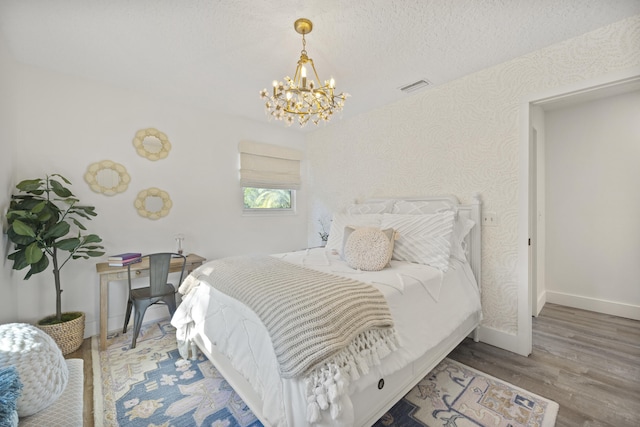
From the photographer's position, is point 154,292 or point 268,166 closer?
point 154,292

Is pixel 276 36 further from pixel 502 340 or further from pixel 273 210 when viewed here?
pixel 502 340

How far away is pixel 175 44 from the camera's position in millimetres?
2010

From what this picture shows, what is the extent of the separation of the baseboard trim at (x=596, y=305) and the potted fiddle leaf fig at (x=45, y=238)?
5.02 meters

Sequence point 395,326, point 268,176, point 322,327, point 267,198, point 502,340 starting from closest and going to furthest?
point 322,327 → point 395,326 → point 502,340 → point 268,176 → point 267,198

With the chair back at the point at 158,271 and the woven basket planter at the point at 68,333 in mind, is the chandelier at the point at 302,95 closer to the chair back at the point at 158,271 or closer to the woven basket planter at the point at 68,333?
the chair back at the point at 158,271

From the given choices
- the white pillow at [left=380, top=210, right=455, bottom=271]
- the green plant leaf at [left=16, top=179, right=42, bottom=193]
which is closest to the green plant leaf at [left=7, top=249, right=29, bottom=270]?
the green plant leaf at [left=16, top=179, right=42, bottom=193]

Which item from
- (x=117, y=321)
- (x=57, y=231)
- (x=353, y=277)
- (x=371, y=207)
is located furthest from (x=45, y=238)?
(x=371, y=207)

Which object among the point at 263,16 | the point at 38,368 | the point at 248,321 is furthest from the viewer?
the point at 263,16

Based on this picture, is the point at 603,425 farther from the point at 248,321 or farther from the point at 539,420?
the point at 248,321

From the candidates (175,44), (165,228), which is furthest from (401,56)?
(165,228)

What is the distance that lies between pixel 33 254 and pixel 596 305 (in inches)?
211

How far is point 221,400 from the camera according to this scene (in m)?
1.68

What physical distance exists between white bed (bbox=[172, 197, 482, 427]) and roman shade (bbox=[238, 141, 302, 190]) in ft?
5.28

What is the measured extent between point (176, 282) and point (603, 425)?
3671mm
